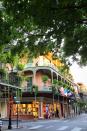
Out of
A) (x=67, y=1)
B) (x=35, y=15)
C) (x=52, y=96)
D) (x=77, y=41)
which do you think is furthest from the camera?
(x=52, y=96)

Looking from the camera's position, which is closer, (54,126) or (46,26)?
(46,26)

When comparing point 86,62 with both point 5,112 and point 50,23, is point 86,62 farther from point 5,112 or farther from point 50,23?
point 5,112

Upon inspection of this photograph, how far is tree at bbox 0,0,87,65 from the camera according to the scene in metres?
7.11

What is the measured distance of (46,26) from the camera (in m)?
7.74

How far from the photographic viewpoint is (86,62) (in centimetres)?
949

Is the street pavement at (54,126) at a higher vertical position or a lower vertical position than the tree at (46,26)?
lower

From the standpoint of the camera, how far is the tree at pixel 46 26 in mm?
7113

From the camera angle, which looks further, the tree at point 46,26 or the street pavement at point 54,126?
the street pavement at point 54,126

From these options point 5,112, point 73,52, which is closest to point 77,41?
point 73,52

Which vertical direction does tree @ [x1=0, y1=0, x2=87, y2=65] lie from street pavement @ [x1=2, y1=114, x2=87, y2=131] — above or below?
above

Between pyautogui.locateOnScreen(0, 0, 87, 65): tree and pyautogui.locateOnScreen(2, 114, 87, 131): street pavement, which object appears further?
pyautogui.locateOnScreen(2, 114, 87, 131): street pavement

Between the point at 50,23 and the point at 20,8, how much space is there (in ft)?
2.19

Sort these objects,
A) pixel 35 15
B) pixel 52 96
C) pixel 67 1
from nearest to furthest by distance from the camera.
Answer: pixel 67 1, pixel 35 15, pixel 52 96

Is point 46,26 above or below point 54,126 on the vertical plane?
above
